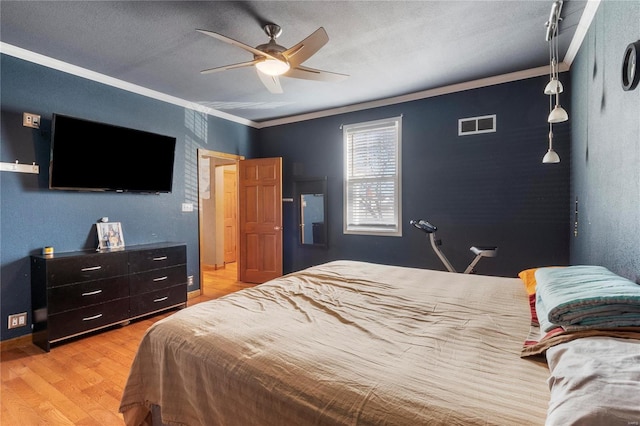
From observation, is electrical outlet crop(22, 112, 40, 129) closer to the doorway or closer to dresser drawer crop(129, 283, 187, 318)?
dresser drawer crop(129, 283, 187, 318)

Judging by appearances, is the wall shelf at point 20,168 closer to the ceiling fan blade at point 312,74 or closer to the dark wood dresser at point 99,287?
the dark wood dresser at point 99,287

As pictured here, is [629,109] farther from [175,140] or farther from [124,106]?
[124,106]

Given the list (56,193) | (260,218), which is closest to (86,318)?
(56,193)

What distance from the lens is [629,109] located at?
1607 mm

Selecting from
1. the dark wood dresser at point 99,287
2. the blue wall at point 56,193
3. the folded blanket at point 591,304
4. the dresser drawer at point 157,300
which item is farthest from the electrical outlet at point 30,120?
the folded blanket at point 591,304

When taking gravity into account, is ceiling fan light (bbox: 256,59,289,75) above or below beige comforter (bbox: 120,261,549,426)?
above

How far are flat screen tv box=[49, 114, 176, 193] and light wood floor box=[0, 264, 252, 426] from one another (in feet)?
5.02

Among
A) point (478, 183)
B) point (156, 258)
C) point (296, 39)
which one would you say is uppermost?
point (296, 39)

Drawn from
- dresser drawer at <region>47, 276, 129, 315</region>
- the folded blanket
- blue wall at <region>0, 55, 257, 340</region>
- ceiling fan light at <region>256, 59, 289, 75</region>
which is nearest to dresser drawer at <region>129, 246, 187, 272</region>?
dresser drawer at <region>47, 276, 129, 315</region>

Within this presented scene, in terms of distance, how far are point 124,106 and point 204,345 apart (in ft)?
11.5

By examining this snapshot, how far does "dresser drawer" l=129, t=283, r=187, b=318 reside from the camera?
11.1ft

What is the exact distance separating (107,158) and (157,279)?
4.74 ft

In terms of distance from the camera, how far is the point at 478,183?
3668 millimetres

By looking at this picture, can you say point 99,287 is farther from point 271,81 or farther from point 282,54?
point 282,54
